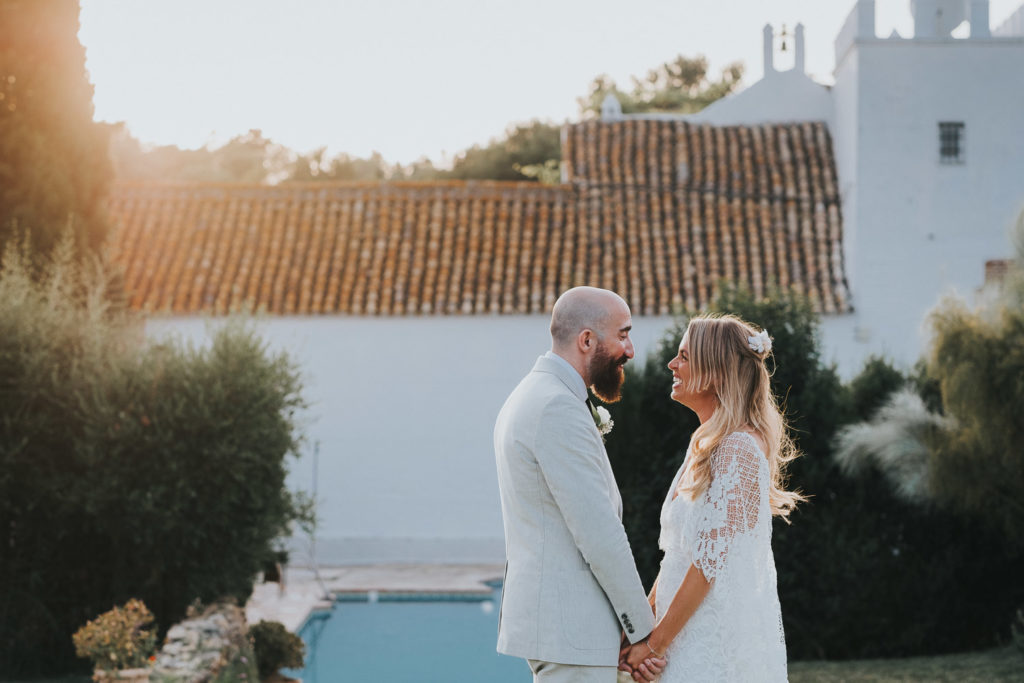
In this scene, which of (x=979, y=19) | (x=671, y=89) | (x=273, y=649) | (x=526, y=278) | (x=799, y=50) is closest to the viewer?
(x=273, y=649)

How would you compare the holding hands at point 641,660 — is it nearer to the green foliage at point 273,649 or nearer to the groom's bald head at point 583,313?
the groom's bald head at point 583,313


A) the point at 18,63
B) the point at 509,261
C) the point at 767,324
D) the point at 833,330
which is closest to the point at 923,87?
the point at 833,330

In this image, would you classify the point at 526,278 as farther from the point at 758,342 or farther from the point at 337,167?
the point at 337,167

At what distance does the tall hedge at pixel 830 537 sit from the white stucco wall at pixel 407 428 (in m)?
5.70

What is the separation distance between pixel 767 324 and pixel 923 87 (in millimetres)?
7802

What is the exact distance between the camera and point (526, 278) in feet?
50.4

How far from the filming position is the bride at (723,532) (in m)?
3.48

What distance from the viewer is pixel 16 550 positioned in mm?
8875

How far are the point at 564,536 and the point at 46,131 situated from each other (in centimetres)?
956

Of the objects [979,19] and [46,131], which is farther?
[979,19]

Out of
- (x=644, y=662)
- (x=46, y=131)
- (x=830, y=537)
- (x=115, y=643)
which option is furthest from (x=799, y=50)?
(x=644, y=662)

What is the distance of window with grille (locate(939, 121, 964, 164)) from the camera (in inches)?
609

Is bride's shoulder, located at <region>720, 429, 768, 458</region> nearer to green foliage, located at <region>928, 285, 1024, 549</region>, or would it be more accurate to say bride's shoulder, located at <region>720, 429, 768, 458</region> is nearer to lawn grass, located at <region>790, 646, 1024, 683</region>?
lawn grass, located at <region>790, 646, 1024, 683</region>

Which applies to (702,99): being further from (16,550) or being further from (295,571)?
(16,550)
